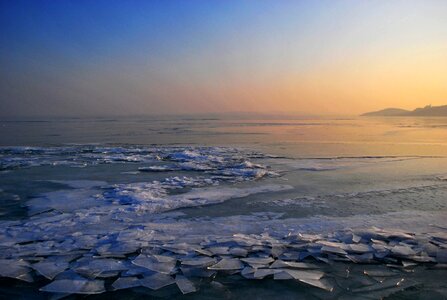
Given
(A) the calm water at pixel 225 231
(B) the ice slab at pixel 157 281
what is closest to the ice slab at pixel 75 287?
(A) the calm water at pixel 225 231

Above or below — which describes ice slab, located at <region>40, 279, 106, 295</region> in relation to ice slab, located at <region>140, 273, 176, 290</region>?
above

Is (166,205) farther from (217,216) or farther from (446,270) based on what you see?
(446,270)

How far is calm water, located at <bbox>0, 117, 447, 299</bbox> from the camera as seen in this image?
3227mm

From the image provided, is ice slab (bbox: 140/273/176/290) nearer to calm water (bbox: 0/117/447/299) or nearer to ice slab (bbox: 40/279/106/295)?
calm water (bbox: 0/117/447/299)

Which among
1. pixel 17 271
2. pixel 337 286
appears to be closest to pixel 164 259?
pixel 17 271

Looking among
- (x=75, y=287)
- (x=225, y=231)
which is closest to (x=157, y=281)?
(x=75, y=287)

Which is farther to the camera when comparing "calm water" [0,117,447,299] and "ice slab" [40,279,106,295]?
"calm water" [0,117,447,299]

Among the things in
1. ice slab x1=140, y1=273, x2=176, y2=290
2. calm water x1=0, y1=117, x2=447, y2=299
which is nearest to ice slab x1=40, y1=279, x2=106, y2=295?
calm water x1=0, y1=117, x2=447, y2=299

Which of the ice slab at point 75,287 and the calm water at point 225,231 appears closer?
the ice slab at point 75,287

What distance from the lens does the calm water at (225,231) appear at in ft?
10.6

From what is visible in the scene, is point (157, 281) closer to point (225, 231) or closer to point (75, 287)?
point (75, 287)

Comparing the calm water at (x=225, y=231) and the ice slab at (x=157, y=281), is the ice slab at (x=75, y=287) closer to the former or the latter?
the calm water at (x=225, y=231)

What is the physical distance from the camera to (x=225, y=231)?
15.4 feet

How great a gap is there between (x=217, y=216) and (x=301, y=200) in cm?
171
